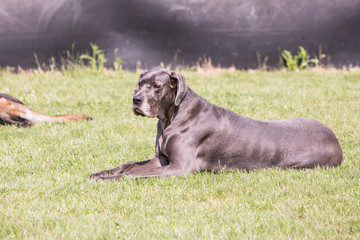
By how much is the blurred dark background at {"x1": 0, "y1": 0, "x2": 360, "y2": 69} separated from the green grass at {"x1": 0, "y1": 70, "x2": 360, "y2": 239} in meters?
4.24

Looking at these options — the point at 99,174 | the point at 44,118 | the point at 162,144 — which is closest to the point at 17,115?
the point at 44,118

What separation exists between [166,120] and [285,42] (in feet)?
27.1

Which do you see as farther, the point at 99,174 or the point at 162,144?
the point at 162,144

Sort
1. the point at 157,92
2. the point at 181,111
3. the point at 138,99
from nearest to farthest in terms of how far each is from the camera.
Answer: the point at 138,99
the point at 157,92
the point at 181,111

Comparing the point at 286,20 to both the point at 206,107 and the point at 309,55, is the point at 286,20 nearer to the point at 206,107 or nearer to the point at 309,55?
the point at 309,55

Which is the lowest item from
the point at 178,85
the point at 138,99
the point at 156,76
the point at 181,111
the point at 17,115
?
the point at 17,115

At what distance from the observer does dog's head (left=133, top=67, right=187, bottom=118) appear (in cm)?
518

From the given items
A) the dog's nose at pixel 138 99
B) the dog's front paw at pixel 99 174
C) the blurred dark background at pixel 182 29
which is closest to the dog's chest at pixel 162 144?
the dog's nose at pixel 138 99

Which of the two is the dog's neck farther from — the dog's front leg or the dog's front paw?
the dog's front paw

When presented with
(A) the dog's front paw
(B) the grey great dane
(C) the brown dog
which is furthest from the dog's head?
(C) the brown dog

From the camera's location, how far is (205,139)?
215 inches

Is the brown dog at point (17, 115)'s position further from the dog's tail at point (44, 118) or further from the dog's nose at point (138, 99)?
the dog's nose at point (138, 99)

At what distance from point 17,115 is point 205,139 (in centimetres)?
390

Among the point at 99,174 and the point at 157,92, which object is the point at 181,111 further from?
the point at 99,174
